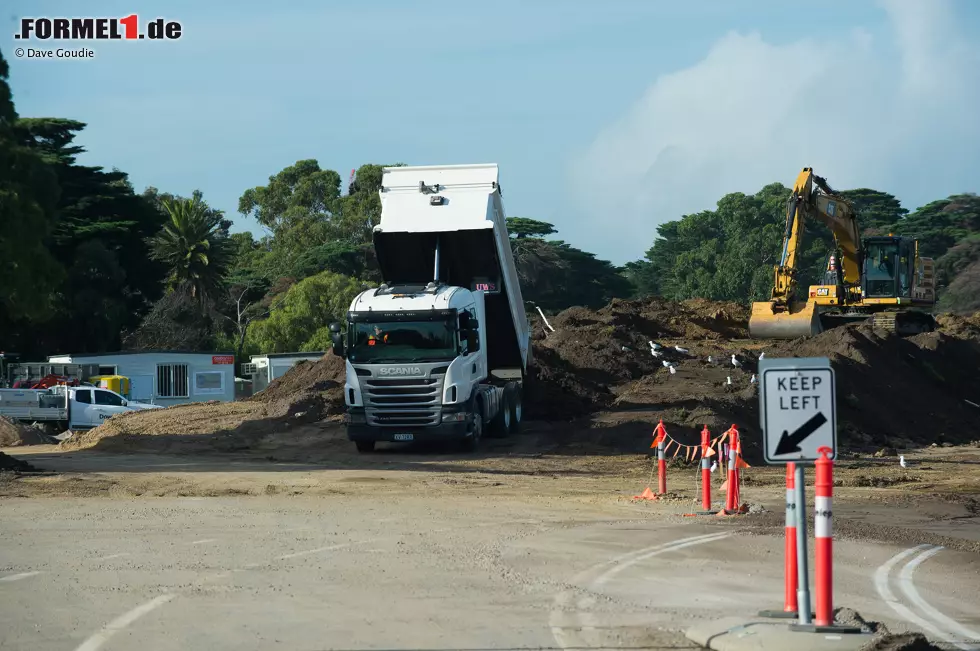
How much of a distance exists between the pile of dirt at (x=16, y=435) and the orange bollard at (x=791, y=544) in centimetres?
3068

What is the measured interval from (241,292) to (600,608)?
86.4 metres

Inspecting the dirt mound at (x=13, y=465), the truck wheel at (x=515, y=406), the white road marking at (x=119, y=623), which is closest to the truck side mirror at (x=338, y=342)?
the truck wheel at (x=515, y=406)

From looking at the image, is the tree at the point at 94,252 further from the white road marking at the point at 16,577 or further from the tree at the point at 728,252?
the white road marking at the point at 16,577

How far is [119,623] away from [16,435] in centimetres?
2936

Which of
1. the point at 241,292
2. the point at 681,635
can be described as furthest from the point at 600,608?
the point at 241,292

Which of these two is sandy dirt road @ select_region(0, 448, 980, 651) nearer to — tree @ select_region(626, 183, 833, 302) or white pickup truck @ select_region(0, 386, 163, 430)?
white pickup truck @ select_region(0, 386, 163, 430)

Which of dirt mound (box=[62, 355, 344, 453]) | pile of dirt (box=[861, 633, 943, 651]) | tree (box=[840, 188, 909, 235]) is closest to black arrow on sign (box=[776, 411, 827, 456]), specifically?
pile of dirt (box=[861, 633, 943, 651])

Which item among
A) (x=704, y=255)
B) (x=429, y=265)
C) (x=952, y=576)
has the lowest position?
(x=952, y=576)

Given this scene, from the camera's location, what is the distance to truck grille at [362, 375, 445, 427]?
27.2m

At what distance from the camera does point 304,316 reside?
7781cm

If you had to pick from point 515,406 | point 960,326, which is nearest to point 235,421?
point 515,406

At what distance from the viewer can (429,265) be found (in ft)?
95.0

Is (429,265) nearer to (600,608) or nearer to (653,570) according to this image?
(653,570)

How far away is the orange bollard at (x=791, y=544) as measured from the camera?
902 cm
